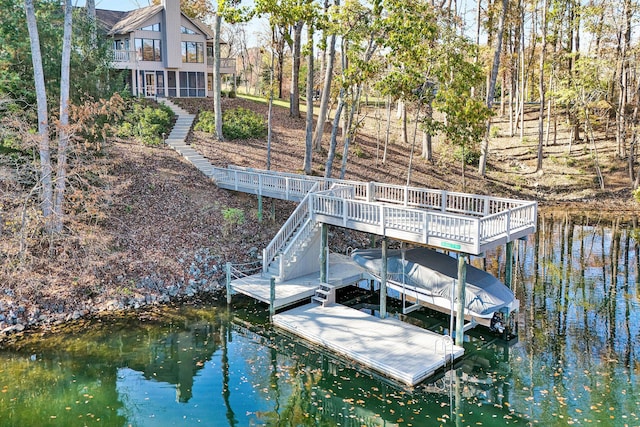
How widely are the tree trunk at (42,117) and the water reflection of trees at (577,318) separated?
652 inches

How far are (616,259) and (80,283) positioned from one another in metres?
22.4

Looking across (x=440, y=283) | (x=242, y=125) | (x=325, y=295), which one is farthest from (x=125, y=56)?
(x=440, y=283)

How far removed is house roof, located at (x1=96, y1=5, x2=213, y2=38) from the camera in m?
40.2

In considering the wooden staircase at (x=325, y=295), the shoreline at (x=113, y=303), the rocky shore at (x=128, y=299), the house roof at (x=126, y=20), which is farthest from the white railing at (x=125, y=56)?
the wooden staircase at (x=325, y=295)

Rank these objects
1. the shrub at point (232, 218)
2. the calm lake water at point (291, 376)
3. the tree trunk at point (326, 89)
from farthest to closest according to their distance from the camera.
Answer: the tree trunk at point (326, 89) → the shrub at point (232, 218) → the calm lake water at point (291, 376)

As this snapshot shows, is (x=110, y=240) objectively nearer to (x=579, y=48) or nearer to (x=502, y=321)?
(x=502, y=321)

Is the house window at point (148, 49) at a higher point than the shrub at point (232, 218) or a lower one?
higher

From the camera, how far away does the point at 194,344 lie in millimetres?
15617

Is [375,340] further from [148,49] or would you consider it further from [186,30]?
[186,30]

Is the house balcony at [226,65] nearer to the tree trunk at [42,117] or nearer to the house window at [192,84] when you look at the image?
the house window at [192,84]

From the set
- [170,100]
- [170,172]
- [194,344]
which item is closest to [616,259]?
[194,344]

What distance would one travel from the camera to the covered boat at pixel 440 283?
15477 millimetres

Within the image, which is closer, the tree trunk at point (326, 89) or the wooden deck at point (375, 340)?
the wooden deck at point (375, 340)

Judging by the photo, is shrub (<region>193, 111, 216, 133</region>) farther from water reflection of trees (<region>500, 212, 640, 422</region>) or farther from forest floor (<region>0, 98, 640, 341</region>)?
water reflection of trees (<region>500, 212, 640, 422</region>)
